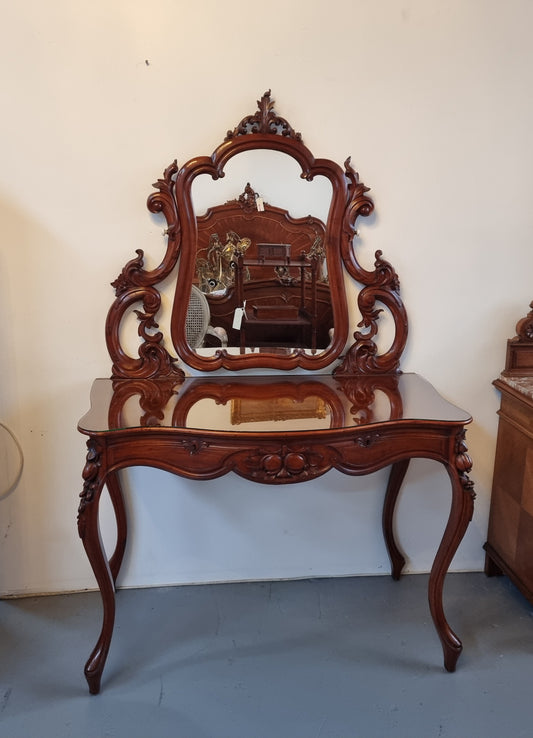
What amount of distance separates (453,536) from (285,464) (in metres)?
0.57

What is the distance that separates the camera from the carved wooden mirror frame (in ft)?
6.12

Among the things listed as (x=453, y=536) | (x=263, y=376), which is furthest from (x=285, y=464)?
(x=453, y=536)

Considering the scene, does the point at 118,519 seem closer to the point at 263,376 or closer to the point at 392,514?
the point at 263,376

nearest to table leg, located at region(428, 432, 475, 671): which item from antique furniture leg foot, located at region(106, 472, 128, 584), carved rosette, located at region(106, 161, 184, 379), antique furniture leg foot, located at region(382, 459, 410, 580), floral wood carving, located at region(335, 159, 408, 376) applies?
antique furniture leg foot, located at region(382, 459, 410, 580)

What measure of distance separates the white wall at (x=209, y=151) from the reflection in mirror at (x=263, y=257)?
0.14 metres

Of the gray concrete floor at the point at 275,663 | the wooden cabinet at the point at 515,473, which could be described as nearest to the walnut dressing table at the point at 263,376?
the gray concrete floor at the point at 275,663

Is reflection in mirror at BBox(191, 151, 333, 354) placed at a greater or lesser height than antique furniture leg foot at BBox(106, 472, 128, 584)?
greater

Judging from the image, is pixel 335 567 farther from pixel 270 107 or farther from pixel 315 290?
pixel 270 107

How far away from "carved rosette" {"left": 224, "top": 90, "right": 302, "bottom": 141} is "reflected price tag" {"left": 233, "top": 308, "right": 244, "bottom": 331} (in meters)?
0.53

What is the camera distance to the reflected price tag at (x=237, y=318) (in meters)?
1.95

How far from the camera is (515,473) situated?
2.11 m

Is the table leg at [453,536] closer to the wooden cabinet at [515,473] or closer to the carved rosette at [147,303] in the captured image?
the wooden cabinet at [515,473]

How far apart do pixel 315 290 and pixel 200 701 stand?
1.27 m

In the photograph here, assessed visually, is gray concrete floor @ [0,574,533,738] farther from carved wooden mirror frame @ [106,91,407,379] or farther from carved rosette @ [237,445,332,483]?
carved wooden mirror frame @ [106,91,407,379]
